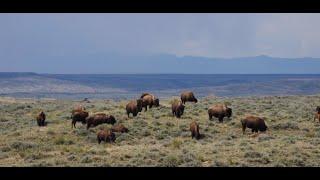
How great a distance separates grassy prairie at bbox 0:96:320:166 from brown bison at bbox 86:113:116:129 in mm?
228

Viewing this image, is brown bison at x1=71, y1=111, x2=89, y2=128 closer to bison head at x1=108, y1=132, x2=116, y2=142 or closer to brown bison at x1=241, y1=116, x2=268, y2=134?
bison head at x1=108, y1=132, x2=116, y2=142

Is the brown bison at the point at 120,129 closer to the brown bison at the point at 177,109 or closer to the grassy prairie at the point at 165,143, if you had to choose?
the grassy prairie at the point at 165,143

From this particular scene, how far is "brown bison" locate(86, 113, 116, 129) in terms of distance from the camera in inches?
812

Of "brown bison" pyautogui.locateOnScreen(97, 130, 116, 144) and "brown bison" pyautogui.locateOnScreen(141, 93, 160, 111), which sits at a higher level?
"brown bison" pyautogui.locateOnScreen(141, 93, 160, 111)

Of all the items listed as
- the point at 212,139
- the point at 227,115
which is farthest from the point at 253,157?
the point at 227,115

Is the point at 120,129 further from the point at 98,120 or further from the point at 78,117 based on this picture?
the point at 78,117

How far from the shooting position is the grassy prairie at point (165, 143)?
14367 millimetres

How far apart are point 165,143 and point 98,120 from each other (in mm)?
4297

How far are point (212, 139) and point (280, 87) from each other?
152 m

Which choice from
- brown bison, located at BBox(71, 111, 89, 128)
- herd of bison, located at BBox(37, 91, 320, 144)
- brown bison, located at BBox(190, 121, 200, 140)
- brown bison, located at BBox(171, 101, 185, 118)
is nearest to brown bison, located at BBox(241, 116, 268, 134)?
herd of bison, located at BBox(37, 91, 320, 144)

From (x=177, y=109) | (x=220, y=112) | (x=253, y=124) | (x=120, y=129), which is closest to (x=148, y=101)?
(x=177, y=109)

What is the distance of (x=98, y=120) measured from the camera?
68.8 ft
